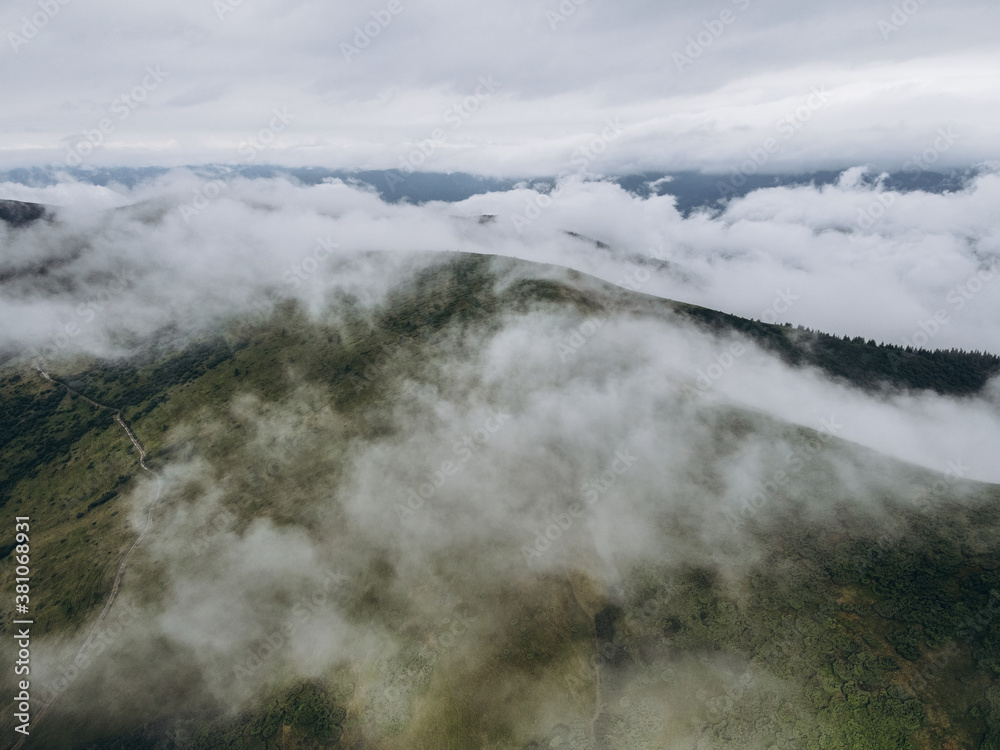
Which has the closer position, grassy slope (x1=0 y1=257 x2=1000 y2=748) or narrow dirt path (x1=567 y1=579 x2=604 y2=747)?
grassy slope (x1=0 y1=257 x2=1000 y2=748)

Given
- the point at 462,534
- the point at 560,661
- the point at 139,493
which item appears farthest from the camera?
the point at 139,493

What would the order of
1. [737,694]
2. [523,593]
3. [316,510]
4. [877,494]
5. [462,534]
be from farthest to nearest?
[316,510]
[462,534]
[877,494]
[523,593]
[737,694]

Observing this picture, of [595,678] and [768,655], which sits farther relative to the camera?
[595,678]

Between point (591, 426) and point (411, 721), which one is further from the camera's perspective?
point (591, 426)

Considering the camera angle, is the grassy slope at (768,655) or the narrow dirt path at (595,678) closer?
the grassy slope at (768,655)

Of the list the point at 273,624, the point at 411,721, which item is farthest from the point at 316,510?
A: the point at 411,721

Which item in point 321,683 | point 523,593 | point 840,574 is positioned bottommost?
point 321,683

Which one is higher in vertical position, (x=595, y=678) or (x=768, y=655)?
(x=768, y=655)

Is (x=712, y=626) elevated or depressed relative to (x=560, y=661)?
elevated

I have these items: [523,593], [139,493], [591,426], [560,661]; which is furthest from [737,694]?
[139,493]

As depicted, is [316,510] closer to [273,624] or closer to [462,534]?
[273,624]
